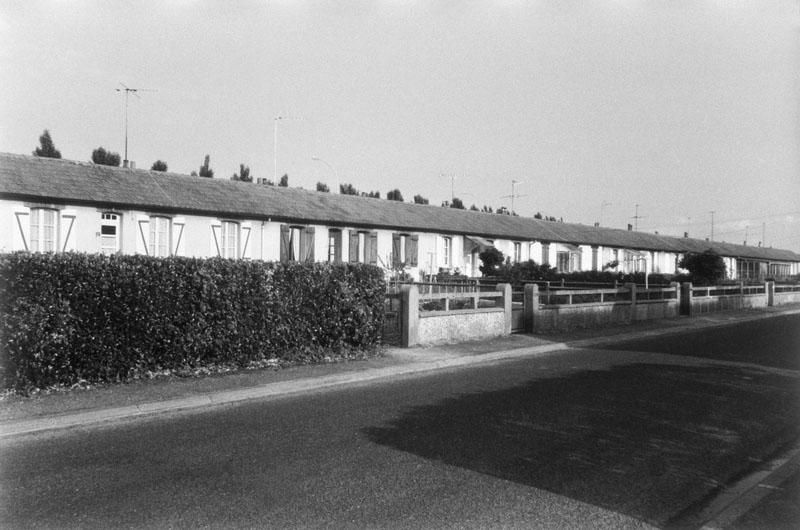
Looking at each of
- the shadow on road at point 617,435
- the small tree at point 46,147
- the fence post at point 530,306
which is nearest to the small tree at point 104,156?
the small tree at point 46,147

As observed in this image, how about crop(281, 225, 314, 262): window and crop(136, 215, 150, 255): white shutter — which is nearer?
→ crop(136, 215, 150, 255): white shutter

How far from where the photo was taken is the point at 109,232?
76.0 ft

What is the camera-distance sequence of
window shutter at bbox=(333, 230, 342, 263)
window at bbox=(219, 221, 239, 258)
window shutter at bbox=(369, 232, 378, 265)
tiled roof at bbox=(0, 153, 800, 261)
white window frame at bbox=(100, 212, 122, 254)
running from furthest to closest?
window shutter at bbox=(369, 232, 378, 265) → window shutter at bbox=(333, 230, 342, 263) → window at bbox=(219, 221, 239, 258) → white window frame at bbox=(100, 212, 122, 254) → tiled roof at bbox=(0, 153, 800, 261)

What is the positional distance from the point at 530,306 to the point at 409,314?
4.89 meters

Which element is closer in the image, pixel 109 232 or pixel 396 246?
pixel 109 232

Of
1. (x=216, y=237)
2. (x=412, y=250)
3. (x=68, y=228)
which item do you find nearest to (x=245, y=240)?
(x=216, y=237)

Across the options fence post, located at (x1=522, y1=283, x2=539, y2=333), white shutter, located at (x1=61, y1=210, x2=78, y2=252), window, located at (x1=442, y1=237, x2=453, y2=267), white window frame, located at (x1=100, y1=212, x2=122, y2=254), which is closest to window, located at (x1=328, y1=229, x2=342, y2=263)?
window, located at (x1=442, y1=237, x2=453, y2=267)

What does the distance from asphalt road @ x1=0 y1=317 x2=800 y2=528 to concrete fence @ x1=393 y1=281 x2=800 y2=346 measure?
484 centimetres

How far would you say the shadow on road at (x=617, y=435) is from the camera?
550 cm

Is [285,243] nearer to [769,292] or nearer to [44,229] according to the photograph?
[44,229]

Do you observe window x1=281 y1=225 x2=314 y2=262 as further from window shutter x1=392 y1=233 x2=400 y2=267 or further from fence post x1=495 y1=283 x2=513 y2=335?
fence post x1=495 y1=283 x2=513 y2=335

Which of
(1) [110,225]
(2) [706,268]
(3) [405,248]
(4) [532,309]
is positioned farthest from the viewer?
(2) [706,268]

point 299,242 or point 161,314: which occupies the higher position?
point 299,242

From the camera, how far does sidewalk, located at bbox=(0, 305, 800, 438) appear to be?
25.6 feet
